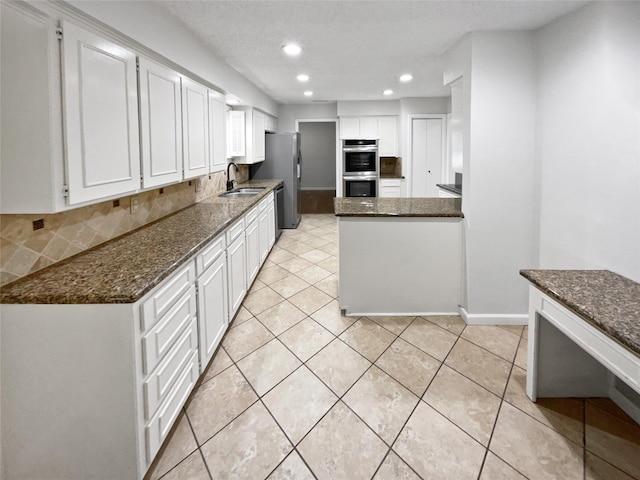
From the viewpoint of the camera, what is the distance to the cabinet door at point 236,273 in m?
3.01

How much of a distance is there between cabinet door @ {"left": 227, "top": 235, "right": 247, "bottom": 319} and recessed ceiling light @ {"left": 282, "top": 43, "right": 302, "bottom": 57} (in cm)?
173

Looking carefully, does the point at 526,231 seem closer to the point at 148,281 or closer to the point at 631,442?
the point at 631,442

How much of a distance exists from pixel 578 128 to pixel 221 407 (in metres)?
2.85

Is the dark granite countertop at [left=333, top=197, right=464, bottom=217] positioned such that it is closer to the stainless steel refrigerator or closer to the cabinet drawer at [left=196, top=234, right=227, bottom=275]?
the cabinet drawer at [left=196, top=234, right=227, bottom=275]

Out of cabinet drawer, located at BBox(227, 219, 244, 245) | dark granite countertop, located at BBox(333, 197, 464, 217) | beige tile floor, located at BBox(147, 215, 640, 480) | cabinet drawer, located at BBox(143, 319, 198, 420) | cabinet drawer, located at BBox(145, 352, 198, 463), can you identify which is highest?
dark granite countertop, located at BBox(333, 197, 464, 217)

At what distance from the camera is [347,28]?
2889 mm

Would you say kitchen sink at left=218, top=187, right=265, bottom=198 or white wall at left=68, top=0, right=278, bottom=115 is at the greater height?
white wall at left=68, top=0, right=278, bottom=115

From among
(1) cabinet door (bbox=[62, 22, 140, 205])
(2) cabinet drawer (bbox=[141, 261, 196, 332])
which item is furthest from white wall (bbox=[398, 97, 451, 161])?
(2) cabinet drawer (bbox=[141, 261, 196, 332])

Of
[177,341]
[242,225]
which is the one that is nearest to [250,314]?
[242,225]

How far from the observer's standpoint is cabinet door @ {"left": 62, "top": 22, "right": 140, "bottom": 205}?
155 cm

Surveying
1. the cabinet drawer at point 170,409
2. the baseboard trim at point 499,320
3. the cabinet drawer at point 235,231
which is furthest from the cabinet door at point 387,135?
the cabinet drawer at point 170,409

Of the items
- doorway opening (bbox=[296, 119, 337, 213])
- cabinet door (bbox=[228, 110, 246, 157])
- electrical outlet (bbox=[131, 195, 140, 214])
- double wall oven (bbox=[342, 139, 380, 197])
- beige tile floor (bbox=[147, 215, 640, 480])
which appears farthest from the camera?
doorway opening (bbox=[296, 119, 337, 213])

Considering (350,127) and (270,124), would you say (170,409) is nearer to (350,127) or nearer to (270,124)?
(270,124)

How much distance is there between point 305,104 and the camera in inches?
295
